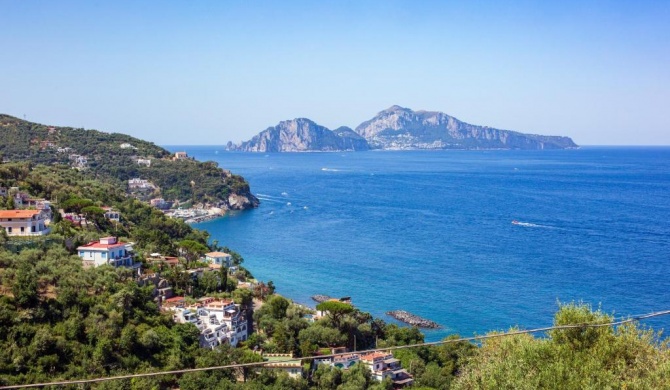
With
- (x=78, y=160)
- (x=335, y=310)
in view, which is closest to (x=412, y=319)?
(x=335, y=310)

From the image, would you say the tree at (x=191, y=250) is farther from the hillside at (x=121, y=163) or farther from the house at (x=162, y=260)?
the hillside at (x=121, y=163)

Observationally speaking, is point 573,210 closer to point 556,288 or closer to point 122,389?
point 556,288

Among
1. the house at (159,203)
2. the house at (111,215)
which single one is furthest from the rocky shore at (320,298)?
the house at (159,203)

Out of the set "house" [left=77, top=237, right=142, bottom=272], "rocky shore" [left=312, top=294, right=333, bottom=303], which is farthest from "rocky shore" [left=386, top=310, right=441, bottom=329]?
"house" [left=77, top=237, right=142, bottom=272]

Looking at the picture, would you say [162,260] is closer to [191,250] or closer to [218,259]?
[191,250]

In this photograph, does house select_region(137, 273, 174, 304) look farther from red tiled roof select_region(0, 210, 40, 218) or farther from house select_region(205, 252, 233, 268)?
house select_region(205, 252, 233, 268)

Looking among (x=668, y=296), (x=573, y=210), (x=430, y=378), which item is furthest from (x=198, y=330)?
(x=573, y=210)
